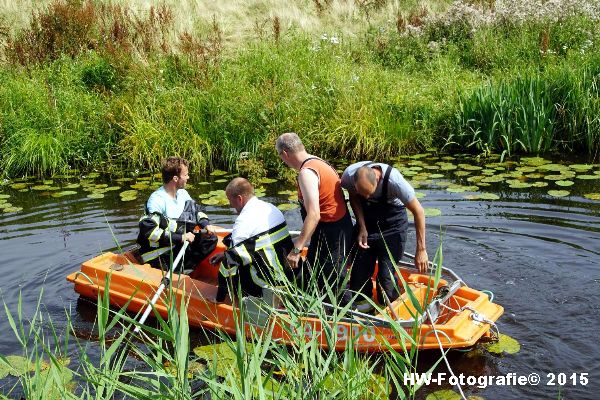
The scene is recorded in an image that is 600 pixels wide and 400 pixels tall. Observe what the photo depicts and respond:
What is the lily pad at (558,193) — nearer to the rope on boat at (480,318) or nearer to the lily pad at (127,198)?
the rope on boat at (480,318)

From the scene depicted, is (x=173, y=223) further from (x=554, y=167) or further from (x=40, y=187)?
(x=554, y=167)

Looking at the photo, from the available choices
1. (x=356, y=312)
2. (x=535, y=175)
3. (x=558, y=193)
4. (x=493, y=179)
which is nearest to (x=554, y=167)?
(x=535, y=175)

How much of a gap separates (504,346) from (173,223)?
130 inches

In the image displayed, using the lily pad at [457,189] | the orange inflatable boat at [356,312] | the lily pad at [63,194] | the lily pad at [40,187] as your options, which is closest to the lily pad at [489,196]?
the lily pad at [457,189]

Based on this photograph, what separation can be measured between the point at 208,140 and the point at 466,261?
18.0ft

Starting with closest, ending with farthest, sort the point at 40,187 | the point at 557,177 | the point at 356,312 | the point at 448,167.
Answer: the point at 356,312
the point at 557,177
the point at 448,167
the point at 40,187

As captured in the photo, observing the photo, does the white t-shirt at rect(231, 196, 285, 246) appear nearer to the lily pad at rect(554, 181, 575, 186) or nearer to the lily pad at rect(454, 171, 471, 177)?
the lily pad at rect(554, 181, 575, 186)

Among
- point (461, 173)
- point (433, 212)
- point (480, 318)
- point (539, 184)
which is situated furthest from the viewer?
point (461, 173)

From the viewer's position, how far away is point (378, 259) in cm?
641

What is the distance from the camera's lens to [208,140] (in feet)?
39.6

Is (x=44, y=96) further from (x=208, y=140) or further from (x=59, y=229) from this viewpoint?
(x=59, y=229)

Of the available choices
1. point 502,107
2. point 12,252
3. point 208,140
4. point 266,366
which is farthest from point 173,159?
point 502,107

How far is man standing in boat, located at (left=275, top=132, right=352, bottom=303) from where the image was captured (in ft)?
19.8

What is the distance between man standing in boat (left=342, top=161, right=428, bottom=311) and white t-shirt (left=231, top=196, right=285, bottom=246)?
2.28ft
